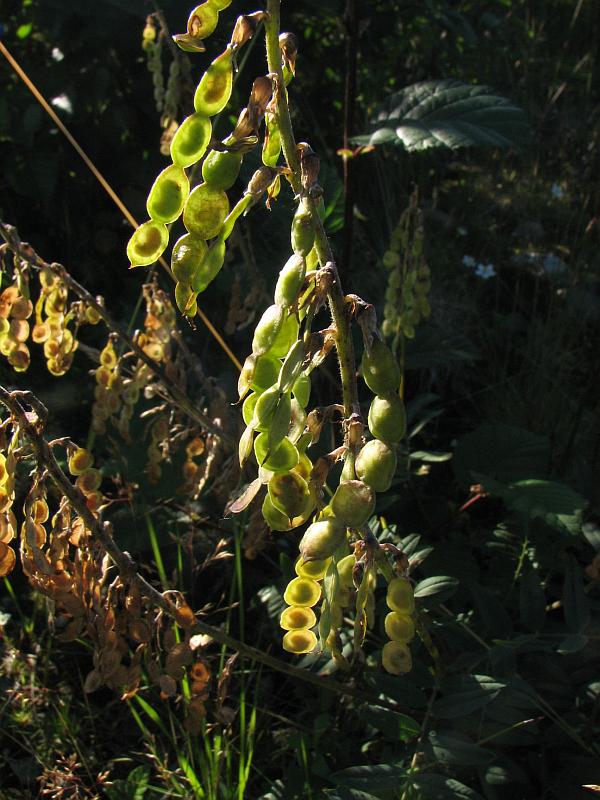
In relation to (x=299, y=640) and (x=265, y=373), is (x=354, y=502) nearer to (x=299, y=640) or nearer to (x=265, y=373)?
(x=265, y=373)

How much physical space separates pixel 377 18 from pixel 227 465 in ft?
6.17

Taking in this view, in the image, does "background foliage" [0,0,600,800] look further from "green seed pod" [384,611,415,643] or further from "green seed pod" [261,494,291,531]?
"green seed pod" [261,494,291,531]

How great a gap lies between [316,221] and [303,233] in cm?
3

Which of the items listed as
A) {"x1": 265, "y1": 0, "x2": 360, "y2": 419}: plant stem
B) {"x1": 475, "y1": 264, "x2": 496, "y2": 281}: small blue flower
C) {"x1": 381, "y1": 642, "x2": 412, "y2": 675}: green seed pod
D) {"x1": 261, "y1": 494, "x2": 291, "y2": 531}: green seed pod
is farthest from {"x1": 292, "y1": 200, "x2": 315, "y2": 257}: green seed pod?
{"x1": 475, "y1": 264, "x2": 496, "y2": 281}: small blue flower

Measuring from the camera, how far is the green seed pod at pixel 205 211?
0.68m

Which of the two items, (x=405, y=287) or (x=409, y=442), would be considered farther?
(x=409, y=442)

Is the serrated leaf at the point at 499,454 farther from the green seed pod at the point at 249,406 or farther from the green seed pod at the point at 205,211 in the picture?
the green seed pod at the point at 205,211

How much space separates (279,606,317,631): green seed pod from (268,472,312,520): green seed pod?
190 mm

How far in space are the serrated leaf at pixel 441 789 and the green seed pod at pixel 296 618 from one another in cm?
31

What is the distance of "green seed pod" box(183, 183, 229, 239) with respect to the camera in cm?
68

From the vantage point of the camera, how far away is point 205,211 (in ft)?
2.25

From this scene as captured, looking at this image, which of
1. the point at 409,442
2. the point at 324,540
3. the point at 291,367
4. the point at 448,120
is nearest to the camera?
the point at 291,367

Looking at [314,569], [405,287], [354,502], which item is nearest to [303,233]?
[354,502]

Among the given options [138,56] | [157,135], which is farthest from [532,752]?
[138,56]
